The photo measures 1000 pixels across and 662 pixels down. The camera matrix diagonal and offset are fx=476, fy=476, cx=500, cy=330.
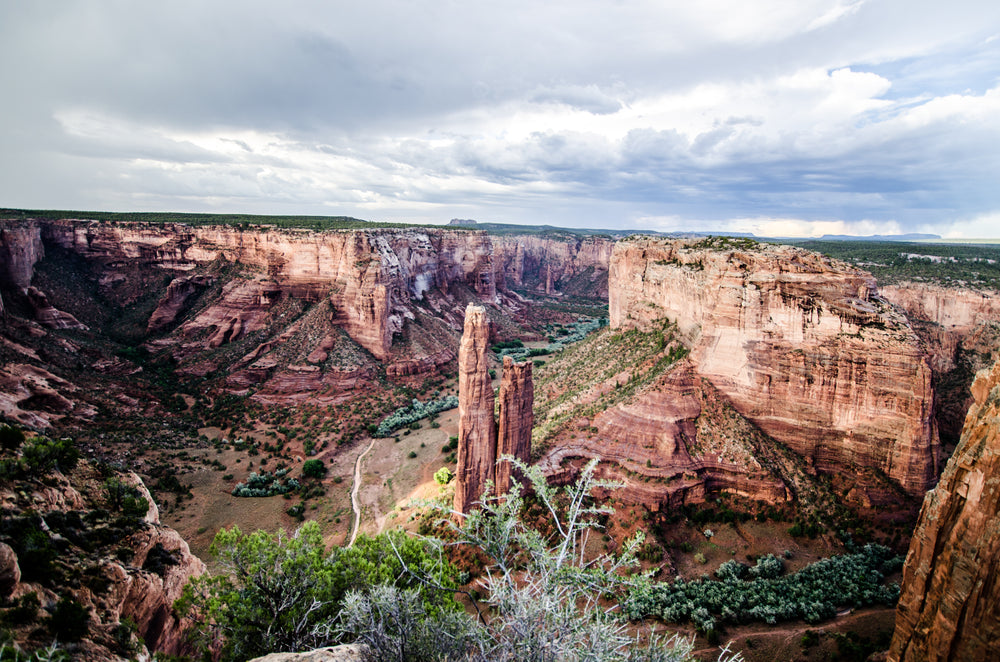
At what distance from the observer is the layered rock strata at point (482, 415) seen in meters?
27.1

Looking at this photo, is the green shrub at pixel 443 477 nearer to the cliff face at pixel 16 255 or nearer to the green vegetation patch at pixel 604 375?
the green vegetation patch at pixel 604 375

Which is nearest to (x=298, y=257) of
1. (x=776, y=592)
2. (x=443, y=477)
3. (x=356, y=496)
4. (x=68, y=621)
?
(x=356, y=496)

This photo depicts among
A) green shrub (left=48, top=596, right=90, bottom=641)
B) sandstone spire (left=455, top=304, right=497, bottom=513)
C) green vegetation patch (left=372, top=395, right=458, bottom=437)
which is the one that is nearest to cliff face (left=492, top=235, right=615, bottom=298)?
green vegetation patch (left=372, top=395, right=458, bottom=437)

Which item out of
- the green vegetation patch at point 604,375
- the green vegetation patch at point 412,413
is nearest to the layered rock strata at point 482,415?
the green vegetation patch at point 604,375

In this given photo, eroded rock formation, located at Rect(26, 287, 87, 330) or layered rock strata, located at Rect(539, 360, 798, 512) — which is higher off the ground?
eroded rock formation, located at Rect(26, 287, 87, 330)

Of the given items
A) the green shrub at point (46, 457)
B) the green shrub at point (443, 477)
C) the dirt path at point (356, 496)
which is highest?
the green shrub at point (46, 457)

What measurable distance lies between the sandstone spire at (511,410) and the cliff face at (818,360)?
13255 millimetres

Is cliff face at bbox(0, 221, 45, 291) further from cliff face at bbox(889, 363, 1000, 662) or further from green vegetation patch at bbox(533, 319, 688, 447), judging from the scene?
cliff face at bbox(889, 363, 1000, 662)

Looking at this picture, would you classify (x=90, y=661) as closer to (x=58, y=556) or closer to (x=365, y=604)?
(x=58, y=556)

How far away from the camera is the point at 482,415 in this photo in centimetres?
2734

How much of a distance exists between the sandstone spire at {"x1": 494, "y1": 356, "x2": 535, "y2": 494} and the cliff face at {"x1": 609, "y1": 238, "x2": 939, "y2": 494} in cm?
1326

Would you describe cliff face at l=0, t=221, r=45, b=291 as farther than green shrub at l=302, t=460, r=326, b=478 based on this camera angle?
Yes

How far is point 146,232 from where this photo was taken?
6719 centimetres

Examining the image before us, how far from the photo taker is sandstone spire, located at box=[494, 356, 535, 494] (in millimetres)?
27672
